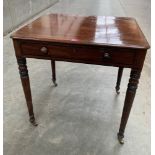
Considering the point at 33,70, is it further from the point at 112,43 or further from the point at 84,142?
the point at 112,43

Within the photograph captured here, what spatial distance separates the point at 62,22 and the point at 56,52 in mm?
364

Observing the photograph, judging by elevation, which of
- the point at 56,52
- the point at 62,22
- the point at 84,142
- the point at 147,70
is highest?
the point at 62,22

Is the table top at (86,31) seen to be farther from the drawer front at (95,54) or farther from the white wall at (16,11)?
the white wall at (16,11)

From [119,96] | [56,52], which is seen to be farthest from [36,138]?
[119,96]

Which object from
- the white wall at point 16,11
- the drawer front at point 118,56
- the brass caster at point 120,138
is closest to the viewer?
the drawer front at point 118,56

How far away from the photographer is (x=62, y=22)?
1.46 m

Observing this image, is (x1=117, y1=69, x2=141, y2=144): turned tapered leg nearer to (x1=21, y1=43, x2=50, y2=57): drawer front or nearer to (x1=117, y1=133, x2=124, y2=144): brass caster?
(x1=117, y1=133, x2=124, y2=144): brass caster

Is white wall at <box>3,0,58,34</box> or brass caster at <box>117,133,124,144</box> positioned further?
white wall at <box>3,0,58,34</box>

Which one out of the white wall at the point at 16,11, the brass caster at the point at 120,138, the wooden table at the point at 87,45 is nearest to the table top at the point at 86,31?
the wooden table at the point at 87,45

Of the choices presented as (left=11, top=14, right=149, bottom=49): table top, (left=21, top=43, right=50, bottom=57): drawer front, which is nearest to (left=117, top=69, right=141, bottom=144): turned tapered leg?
(left=11, top=14, right=149, bottom=49): table top

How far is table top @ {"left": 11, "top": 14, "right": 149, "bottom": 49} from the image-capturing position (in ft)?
3.75

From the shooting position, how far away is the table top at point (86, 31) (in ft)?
3.75

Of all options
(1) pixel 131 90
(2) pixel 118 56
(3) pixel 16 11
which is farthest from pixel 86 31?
(3) pixel 16 11
